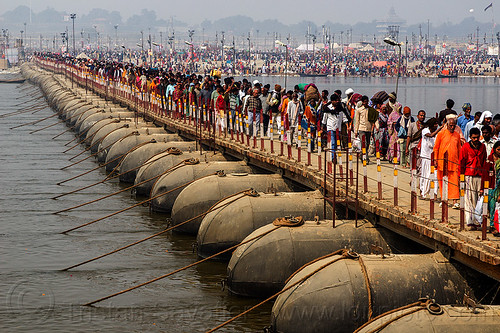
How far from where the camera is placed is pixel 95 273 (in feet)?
76.1

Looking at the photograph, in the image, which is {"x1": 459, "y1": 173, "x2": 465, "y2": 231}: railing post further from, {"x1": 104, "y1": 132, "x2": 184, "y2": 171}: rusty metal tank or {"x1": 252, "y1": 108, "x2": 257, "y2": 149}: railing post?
{"x1": 104, "y1": 132, "x2": 184, "y2": 171}: rusty metal tank

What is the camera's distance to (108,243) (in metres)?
26.6

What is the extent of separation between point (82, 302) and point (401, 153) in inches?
418

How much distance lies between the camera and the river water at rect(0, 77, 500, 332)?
763 inches

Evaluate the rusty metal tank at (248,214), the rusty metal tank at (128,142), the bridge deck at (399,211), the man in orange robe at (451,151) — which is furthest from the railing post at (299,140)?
the rusty metal tank at (128,142)

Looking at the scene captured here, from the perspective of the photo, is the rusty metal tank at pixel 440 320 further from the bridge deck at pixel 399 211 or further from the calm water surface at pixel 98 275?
the calm water surface at pixel 98 275

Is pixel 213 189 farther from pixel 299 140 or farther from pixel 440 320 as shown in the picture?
pixel 440 320

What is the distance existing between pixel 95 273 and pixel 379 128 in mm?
10061

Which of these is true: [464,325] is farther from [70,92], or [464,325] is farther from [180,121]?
[70,92]

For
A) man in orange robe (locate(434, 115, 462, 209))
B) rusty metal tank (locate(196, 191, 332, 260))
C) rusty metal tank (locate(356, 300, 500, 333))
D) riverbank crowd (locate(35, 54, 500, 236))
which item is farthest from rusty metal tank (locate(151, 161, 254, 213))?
rusty metal tank (locate(356, 300, 500, 333))

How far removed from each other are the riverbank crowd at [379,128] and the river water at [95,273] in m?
4.91

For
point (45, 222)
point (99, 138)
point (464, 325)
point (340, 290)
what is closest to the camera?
point (464, 325)

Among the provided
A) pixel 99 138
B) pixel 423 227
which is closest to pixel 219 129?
pixel 99 138

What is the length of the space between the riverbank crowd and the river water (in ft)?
16.1
